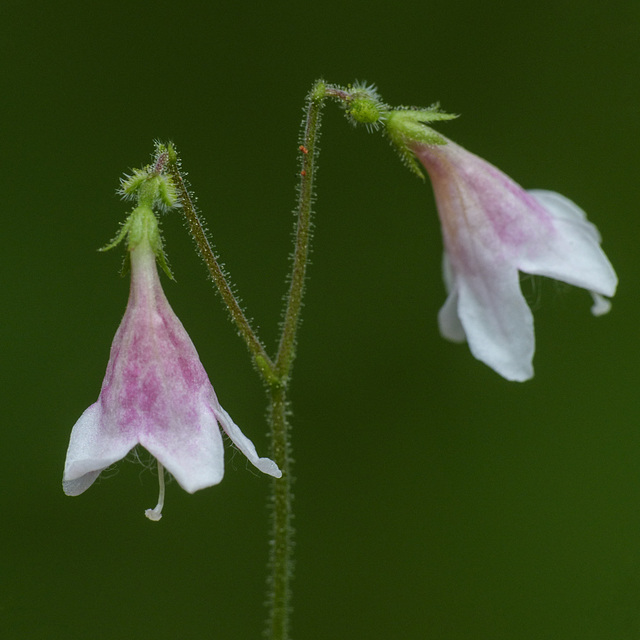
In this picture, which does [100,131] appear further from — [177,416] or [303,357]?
[177,416]

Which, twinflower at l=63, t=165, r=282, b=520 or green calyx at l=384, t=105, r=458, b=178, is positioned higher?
green calyx at l=384, t=105, r=458, b=178

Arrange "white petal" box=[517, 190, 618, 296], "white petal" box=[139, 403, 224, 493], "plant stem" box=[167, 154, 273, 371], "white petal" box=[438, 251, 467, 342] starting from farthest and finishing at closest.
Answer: "white petal" box=[438, 251, 467, 342], "white petal" box=[517, 190, 618, 296], "plant stem" box=[167, 154, 273, 371], "white petal" box=[139, 403, 224, 493]

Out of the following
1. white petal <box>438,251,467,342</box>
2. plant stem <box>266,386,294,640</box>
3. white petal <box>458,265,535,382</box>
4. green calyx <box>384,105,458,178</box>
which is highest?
green calyx <box>384,105,458,178</box>

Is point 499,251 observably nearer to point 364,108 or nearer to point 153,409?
point 364,108

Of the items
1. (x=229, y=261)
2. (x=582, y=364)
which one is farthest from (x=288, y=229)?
(x=582, y=364)

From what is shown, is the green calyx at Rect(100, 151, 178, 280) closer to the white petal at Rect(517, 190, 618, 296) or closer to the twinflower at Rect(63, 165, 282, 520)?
the twinflower at Rect(63, 165, 282, 520)

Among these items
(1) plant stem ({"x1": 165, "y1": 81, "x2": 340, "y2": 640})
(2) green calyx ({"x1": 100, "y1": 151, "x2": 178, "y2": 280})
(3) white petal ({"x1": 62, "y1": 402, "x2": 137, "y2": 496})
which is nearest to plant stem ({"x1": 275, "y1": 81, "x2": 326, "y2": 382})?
(1) plant stem ({"x1": 165, "y1": 81, "x2": 340, "y2": 640})
